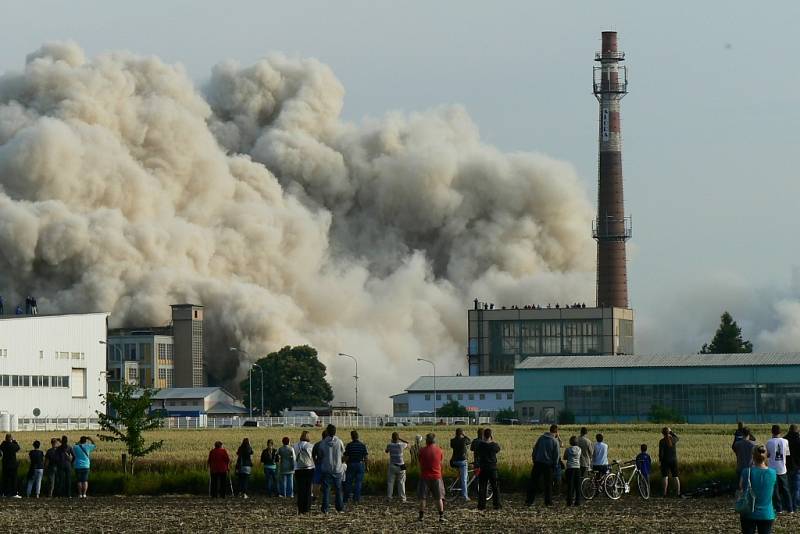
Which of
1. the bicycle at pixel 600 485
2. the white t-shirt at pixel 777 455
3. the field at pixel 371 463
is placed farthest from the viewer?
the field at pixel 371 463

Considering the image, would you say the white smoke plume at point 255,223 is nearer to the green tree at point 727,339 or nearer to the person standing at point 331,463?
the green tree at point 727,339

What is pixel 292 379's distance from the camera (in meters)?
109

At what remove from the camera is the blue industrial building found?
91188mm

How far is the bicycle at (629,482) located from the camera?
1235 inches

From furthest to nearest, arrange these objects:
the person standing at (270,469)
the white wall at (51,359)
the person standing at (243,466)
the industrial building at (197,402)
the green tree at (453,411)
A: the industrial building at (197,402) → the green tree at (453,411) → the white wall at (51,359) → the person standing at (270,469) → the person standing at (243,466)

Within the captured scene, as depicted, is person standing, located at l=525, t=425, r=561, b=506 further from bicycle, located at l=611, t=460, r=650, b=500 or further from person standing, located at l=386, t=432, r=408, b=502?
person standing, located at l=386, t=432, r=408, b=502

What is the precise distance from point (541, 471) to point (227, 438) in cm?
3669

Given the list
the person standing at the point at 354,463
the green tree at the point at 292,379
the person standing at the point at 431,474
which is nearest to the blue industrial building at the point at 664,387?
the green tree at the point at 292,379

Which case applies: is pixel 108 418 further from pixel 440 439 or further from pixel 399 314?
pixel 399 314

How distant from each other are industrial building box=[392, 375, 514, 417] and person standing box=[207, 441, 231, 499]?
75873 millimetres

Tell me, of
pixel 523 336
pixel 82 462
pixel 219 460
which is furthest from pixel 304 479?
pixel 523 336

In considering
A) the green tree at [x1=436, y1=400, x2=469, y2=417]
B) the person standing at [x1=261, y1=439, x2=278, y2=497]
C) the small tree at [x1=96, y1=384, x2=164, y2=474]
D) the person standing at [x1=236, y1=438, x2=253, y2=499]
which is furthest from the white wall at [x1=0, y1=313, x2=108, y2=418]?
the person standing at [x1=236, y1=438, x2=253, y2=499]

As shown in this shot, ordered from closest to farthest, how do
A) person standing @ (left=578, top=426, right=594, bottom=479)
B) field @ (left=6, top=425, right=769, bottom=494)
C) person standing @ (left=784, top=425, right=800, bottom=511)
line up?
person standing @ (left=784, top=425, right=800, bottom=511)
person standing @ (left=578, top=426, right=594, bottom=479)
field @ (left=6, top=425, right=769, bottom=494)

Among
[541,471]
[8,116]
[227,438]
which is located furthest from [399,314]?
[541,471]
